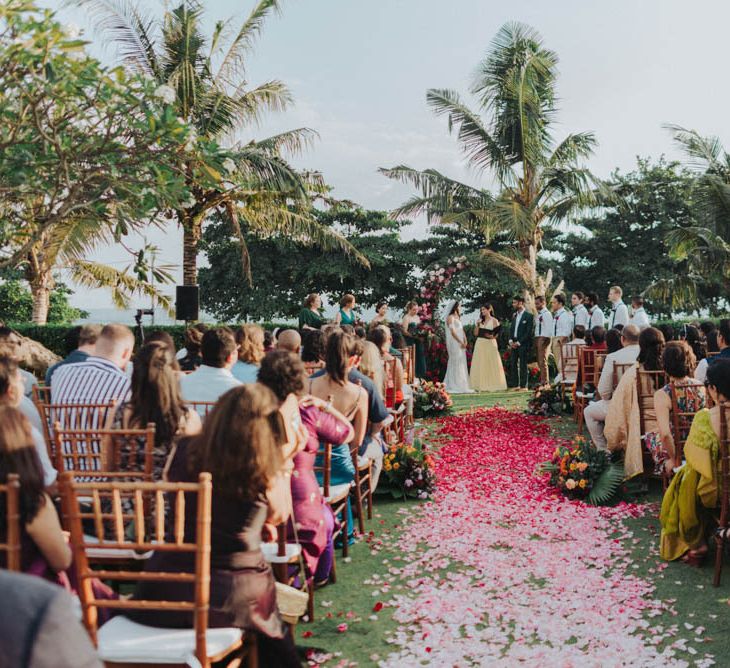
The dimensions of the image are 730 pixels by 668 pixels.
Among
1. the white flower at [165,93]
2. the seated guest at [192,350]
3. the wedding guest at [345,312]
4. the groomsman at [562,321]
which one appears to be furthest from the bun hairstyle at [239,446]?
the groomsman at [562,321]

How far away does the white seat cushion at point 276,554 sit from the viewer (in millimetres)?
3320

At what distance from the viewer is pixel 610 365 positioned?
7.48 m

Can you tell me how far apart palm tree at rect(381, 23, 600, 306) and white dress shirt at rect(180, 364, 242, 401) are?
14891mm

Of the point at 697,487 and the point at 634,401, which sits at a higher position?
the point at 634,401

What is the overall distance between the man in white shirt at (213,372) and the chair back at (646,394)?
12.2 ft

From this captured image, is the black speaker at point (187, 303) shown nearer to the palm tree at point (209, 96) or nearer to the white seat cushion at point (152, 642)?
the palm tree at point (209, 96)

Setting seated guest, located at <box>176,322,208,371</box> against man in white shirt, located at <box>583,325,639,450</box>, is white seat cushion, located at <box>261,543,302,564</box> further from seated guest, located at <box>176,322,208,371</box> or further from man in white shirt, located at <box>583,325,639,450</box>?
man in white shirt, located at <box>583,325,639,450</box>

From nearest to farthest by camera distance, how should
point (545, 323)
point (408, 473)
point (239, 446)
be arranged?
point (239, 446) → point (408, 473) → point (545, 323)

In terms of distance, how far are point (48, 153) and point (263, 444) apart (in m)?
4.95

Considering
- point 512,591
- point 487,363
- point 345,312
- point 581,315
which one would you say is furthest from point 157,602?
point 487,363

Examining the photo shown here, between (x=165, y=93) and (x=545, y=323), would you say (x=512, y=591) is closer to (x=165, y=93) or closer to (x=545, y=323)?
(x=165, y=93)

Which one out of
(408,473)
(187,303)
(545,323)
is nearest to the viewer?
(408,473)

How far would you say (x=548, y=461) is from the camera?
27.1 ft

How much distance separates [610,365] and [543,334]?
7.21 metres
